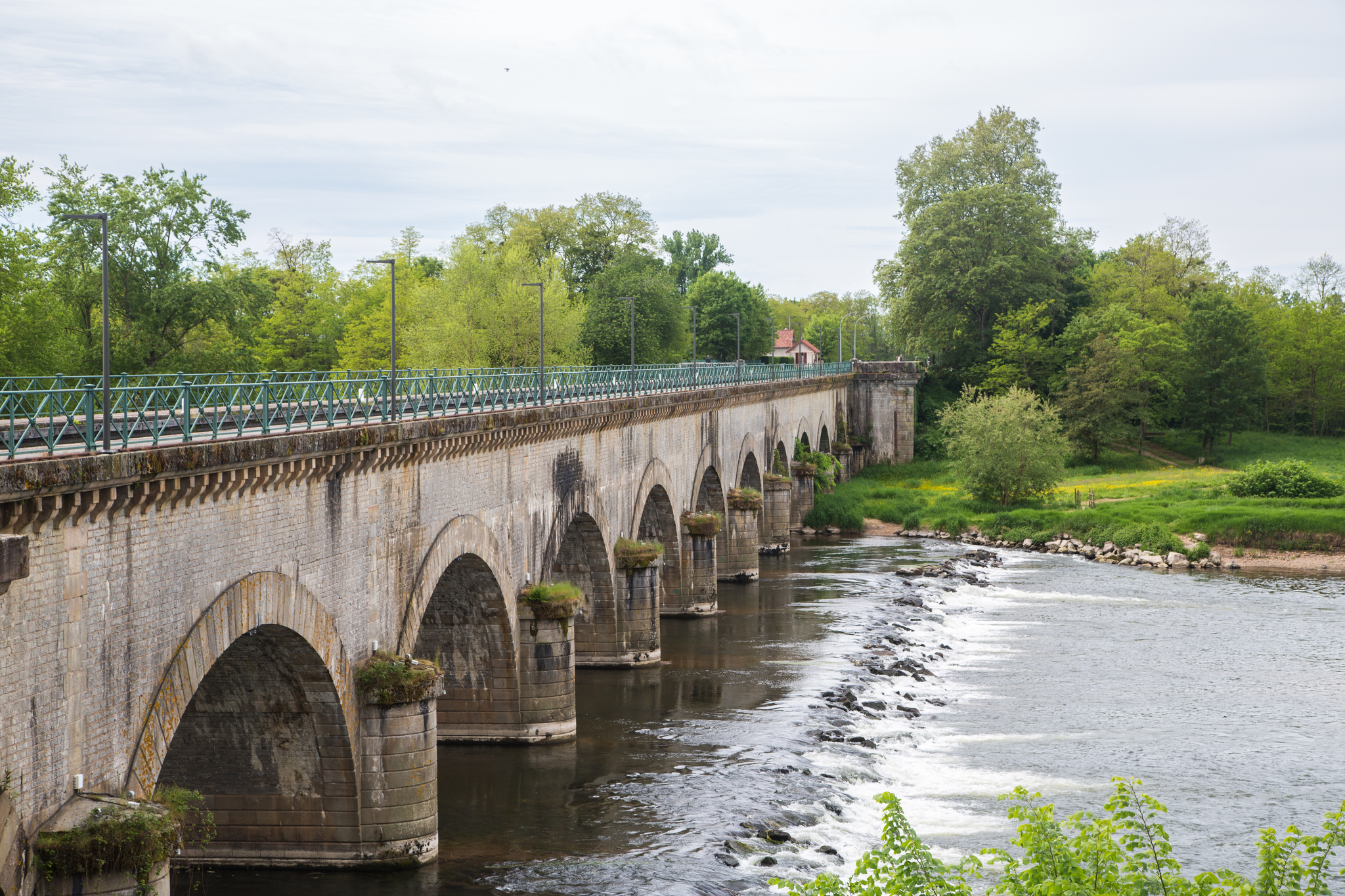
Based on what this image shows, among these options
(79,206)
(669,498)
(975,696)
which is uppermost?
(79,206)

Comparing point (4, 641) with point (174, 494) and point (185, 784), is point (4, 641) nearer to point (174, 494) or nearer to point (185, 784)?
point (174, 494)

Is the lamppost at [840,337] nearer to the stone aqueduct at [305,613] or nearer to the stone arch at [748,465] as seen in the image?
A: the stone arch at [748,465]

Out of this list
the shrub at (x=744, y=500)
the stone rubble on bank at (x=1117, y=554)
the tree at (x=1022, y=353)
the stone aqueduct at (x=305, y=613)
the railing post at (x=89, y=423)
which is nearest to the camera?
the stone aqueduct at (x=305, y=613)

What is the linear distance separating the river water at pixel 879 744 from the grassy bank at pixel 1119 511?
1380 centimetres

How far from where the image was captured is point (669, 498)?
44.2 meters

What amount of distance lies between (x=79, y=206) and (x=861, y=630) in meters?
33.5

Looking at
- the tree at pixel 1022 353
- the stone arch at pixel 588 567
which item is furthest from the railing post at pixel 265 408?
the tree at pixel 1022 353

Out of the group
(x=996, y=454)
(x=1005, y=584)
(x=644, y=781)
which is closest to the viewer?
→ (x=644, y=781)

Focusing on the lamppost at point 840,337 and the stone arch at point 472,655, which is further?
the lamppost at point 840,337

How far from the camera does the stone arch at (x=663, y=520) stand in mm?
41188

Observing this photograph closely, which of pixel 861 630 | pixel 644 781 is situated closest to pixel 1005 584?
pixel 861 630

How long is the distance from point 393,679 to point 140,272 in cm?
3610

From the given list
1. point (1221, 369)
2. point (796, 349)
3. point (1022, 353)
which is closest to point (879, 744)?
point (1022, 353)

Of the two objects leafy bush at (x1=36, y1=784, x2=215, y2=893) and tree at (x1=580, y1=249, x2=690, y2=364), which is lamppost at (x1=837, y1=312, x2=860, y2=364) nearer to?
tree at (x1=580, y1=249, x2=690, y2=364)
